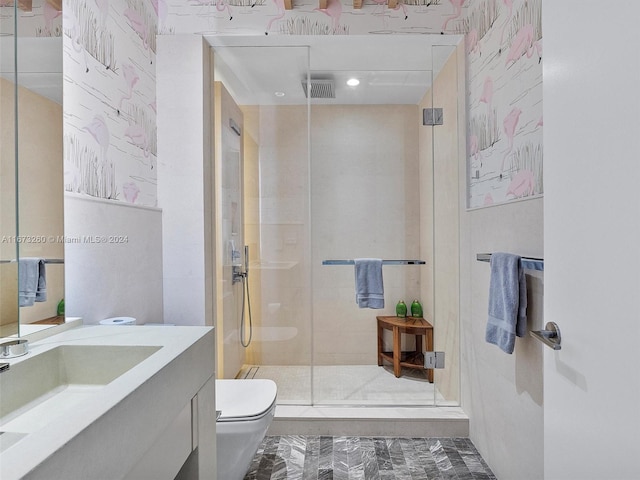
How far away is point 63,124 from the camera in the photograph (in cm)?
143

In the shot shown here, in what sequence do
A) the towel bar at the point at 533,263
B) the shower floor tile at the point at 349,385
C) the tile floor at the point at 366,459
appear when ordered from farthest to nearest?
the shower floor tile at the point at 349,385 → the tile floor at the point at 366,459 → the towel bar at the point at 533,263

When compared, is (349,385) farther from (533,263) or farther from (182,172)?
(182,172)

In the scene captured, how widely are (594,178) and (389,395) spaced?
2081 millimetres

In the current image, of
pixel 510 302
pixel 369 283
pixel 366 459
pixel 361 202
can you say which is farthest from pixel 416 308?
pixel 510 302

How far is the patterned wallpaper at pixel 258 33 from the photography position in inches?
61.1

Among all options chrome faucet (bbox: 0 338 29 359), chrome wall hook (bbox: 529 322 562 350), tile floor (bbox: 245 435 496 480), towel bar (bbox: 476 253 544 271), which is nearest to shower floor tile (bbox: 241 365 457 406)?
tile floor (bbox: 245 435 496 480)

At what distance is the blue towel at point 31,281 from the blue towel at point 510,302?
5.27ft

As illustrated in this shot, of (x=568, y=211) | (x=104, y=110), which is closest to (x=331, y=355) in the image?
(x=104, y=110)

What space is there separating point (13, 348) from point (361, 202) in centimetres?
193

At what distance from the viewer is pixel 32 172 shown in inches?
48.5

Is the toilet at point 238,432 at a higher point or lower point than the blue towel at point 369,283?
lower

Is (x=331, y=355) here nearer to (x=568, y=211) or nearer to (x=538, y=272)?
(x=538, y=272)

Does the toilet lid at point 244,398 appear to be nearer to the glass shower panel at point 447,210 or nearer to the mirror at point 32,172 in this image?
the mirror at point 32,172

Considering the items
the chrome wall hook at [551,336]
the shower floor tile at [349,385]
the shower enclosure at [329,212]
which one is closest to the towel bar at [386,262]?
the shower enclosure at [329,212]
